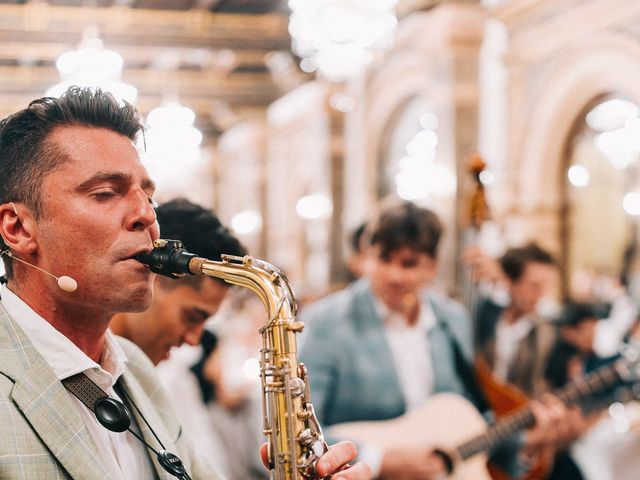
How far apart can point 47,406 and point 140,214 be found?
40 cm

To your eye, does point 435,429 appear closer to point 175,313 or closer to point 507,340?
point 175,313

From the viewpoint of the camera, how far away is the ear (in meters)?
1.68

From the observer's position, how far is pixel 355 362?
377cm

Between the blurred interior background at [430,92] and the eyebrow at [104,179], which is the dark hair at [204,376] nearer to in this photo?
the blurred interior background at [430,92]

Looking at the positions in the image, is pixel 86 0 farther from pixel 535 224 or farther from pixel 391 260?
pixel 391 260

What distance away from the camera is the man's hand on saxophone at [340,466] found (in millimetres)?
1799

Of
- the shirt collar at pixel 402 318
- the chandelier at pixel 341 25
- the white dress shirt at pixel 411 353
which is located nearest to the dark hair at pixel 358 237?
the shirt collar at pixel 402 318

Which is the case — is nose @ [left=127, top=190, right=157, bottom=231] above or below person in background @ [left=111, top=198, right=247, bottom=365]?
below

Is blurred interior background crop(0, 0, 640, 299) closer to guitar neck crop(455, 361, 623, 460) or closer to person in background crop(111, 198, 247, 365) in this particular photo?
guitar neck crop(455, 361, 623, 460)

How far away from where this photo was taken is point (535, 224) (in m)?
10.5

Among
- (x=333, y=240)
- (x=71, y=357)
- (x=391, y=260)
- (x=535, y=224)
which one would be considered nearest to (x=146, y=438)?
(x=71, y=357)

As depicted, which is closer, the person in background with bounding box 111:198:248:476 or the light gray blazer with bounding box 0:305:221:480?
→ the light gray blazer with bounding box 0:305:221:480

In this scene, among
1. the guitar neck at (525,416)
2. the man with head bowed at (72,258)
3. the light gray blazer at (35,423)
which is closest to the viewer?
the light gray blazer at (35,423)

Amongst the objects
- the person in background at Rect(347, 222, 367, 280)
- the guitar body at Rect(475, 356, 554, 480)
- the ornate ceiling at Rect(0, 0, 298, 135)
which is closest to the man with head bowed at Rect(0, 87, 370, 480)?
the guitar body at Rect(475, 356, 554, 480)
